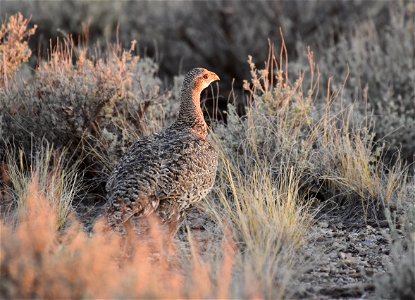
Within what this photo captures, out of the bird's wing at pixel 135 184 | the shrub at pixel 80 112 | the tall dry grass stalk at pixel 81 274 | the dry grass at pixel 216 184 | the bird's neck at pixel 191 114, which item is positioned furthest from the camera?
the shrub at pixel 80 112

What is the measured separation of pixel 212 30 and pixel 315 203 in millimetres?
6026

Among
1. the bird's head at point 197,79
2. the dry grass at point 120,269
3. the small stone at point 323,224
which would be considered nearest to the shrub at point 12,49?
the bird's head at point 197,79

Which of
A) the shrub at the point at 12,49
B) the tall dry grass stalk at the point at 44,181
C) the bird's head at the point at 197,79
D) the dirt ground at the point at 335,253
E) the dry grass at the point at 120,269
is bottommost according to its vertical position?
the dirt ground at the point at 335,253

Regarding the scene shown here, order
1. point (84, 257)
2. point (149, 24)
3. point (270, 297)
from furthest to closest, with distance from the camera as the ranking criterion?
1. point (149, 24)
2. point (270, 297)
3. point (84, 257)

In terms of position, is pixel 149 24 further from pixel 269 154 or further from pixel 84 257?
pixel 84 257

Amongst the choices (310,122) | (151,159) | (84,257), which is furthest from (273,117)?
(84,257)

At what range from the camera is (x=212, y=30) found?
11.2 meters

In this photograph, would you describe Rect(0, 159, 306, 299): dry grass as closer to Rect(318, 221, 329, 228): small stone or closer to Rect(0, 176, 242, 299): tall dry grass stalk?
Rect(0, 176, 242, 299): tall dry grass stalk

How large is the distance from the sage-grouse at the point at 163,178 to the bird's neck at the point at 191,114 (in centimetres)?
13

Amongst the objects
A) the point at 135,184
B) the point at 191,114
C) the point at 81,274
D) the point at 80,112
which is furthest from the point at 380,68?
the point at 81,274

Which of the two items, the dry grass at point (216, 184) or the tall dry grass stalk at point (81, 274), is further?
the dry grass at point (216, 184)

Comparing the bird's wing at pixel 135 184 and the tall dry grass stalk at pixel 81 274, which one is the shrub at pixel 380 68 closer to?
the bird's wing at pixel 135 184

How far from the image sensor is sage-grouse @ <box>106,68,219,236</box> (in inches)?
177

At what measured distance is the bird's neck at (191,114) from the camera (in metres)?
5.36
